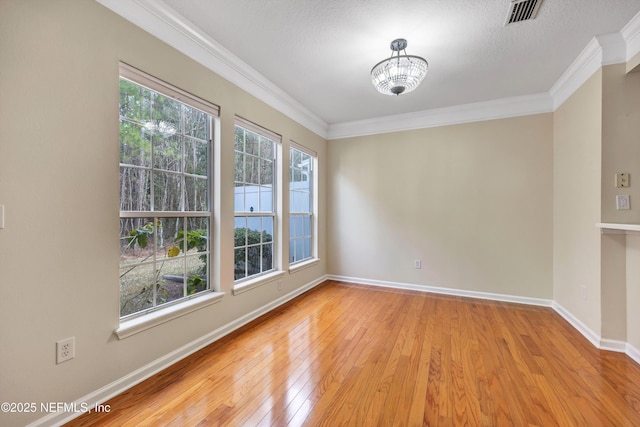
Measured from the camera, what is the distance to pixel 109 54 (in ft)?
5.62

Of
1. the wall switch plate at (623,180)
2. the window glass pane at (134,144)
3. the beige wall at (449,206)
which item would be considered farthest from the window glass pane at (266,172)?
the wall switch plate at (623,180)

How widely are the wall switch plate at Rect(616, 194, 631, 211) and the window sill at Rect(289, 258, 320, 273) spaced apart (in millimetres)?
3384

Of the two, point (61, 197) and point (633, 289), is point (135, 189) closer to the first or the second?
point (61, 197)

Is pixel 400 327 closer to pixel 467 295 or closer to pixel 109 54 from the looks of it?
pixel 467 295

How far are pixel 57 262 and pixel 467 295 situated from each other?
4.32m

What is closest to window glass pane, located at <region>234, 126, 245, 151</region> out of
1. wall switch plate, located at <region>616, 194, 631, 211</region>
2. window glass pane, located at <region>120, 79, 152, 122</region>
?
window glass pane, located at <region>120, 79, 152, 122</region>

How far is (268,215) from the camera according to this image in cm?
337

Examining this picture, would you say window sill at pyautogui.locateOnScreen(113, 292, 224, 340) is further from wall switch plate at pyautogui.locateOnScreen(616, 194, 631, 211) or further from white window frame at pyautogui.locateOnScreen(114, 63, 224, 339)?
wall switch plate at pyautogui.locateOnScreen(616, 194, 631, 211)

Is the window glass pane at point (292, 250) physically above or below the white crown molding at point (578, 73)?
below

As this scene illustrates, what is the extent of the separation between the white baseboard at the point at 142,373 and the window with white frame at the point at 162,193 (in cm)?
39

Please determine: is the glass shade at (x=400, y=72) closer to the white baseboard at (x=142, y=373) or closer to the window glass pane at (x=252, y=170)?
the window glass pane at (x=252, y=170)

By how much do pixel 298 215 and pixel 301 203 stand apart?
24 centimetres

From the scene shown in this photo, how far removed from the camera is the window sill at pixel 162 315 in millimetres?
1798

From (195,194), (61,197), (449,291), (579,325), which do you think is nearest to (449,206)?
(449,291)
